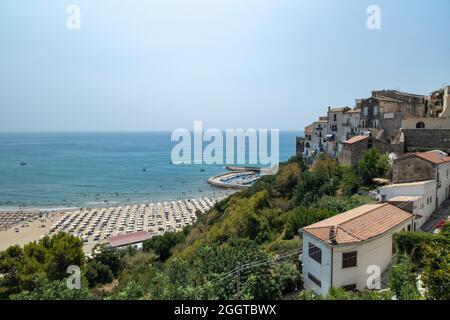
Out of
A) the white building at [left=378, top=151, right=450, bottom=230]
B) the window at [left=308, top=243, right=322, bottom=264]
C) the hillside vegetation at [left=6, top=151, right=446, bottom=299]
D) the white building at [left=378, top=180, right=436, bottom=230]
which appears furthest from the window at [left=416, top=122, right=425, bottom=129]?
the window at [left=308, top=243, right=322, bottom=264]

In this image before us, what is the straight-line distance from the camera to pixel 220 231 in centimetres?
2544

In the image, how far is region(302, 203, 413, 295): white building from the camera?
36.5 ft

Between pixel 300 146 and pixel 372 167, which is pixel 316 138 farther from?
pixel 372 167

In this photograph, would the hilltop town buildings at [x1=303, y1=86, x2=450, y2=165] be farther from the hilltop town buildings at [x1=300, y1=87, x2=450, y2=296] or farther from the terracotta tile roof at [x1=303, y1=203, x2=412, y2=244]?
the terracotta tile roof at [x1=303, y1=203, x2=412, y2=244]

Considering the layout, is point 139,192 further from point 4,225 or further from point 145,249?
point 145,249

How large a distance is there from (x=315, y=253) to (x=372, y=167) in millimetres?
14579

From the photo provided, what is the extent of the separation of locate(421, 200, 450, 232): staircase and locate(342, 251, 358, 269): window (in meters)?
7.04

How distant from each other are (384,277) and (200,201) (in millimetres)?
50292

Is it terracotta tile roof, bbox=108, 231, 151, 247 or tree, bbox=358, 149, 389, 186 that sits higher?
tree, bbox=358, 149, 389, 186

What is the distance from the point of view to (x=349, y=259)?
11.3 meters

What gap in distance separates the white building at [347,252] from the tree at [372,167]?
35.6ft

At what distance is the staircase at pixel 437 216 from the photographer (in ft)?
53.0

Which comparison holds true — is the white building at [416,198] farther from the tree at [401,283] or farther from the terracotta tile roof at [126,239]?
the terracotta tile roof at [126,239]
